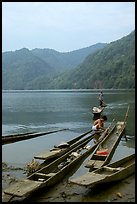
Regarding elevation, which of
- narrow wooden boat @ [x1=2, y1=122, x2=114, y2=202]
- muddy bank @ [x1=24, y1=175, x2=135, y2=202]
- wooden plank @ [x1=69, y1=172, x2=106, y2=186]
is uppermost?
wooden plank @ [x1=69, y1=172, x2=106, y2=186]

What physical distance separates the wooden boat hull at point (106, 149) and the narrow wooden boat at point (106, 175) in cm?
90

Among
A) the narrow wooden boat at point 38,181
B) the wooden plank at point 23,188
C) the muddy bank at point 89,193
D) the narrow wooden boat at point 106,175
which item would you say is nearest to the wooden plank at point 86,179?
the narrow wooden boat at point 106,175

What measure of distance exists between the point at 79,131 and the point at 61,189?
62.0 ft

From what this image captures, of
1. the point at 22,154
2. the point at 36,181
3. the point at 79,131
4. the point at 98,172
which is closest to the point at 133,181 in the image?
the point at 98,172

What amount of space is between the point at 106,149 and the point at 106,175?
6150mm

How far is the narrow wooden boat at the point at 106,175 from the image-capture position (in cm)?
1160

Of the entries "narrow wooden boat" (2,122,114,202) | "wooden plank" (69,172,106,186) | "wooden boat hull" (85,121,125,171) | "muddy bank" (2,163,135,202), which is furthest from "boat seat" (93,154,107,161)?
"wooden plank" (69,172,106,186)

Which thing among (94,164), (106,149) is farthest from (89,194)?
(106,149)

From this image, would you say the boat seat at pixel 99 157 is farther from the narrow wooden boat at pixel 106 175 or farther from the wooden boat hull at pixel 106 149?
the narrow wooden boat at pixel 106 175

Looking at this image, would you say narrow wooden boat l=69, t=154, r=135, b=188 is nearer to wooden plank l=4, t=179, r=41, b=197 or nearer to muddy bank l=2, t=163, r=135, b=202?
muddy bank l=2, t=163, r=135, b=202

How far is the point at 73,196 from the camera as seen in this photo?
40.3ft

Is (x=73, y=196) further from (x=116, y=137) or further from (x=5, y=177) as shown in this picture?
(x=116, y=137)

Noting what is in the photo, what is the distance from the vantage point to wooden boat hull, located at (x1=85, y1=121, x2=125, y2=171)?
1532cm

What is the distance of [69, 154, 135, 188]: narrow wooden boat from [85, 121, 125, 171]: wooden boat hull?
0.90m
